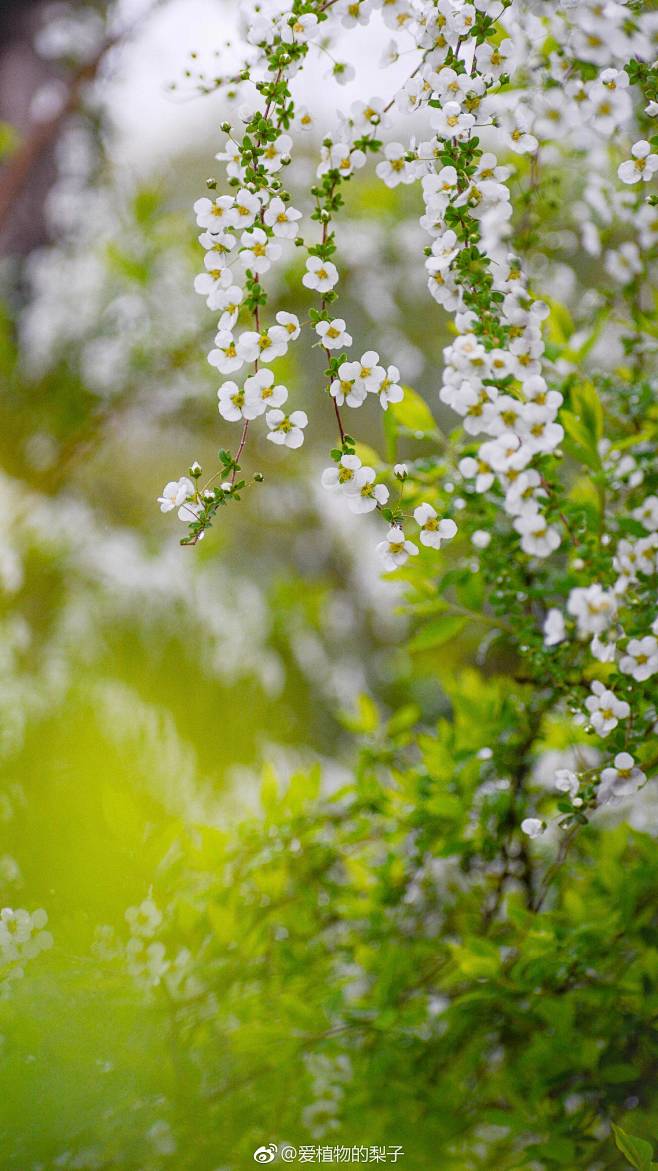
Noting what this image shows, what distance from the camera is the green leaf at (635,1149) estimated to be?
0.48m

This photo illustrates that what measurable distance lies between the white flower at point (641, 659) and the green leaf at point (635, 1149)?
0.90ft

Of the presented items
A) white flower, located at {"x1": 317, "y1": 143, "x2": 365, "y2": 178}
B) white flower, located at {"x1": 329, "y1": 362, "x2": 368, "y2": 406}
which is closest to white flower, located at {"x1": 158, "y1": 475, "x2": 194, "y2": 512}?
white flower, located at {"x1": 329, "y1": 362, "x2": 368, "y2": 406}

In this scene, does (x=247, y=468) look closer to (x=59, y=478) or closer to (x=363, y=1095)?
(x=59, y=478)

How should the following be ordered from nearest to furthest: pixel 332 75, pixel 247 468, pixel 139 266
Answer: pixel 332 75
pixel 139 266
pixel 247 468

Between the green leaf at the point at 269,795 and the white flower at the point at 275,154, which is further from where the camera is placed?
the green leaf at the point at 269,795

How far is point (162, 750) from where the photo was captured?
2.66 ft

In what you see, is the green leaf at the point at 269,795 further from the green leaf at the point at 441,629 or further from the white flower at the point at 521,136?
the white flower at the point at 521,136

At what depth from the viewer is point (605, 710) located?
1.64 feet

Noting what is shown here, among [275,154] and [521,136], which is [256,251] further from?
[521,136]

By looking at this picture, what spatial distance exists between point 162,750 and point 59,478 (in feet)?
2.36

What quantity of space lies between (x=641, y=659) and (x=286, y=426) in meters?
0.26

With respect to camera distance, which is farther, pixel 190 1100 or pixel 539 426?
pixel 190 1100

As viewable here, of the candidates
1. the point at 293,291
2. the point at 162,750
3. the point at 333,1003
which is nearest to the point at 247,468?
the point at 293,291

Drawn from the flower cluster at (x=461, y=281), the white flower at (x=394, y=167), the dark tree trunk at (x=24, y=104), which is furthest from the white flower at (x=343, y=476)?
the dark tree trunk at (x=24, y=104)
